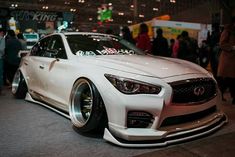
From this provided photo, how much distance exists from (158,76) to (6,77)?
7026 millimetres

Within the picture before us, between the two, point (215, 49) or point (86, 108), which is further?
point (215, 49)

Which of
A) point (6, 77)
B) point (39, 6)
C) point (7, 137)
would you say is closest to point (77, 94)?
point (7, 137)

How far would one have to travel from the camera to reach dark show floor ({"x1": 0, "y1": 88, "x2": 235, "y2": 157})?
3488 millimetres

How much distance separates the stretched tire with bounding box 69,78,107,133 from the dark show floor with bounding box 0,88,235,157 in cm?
17

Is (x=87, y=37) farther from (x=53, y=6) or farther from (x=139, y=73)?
(x=53, y=6)

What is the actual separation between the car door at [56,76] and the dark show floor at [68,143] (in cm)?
34

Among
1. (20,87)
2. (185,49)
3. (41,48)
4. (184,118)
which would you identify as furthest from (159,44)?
(184,118)

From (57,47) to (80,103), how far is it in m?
1.30

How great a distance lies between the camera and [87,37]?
5.32 meters

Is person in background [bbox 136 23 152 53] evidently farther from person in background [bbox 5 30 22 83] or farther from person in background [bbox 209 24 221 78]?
person in background [bbox 5 30 22 83]

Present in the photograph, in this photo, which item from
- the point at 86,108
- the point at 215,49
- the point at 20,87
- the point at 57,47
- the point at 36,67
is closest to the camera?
the point at 86,108

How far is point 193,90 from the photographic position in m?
3.80

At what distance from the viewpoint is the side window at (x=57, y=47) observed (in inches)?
195

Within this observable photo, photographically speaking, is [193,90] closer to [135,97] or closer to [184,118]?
[184,118]
